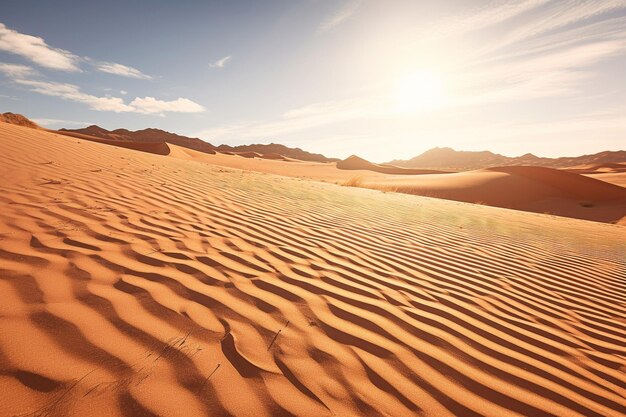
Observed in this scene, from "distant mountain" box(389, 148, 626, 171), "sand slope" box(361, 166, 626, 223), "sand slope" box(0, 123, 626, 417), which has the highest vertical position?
"distant mountain" box(389, 148, 626, 171)

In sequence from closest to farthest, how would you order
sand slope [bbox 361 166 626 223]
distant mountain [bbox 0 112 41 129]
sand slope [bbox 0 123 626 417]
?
sand slope [bbox 0 123 626 417] → sand slope [bbox 361 166 626 223] → distant mountain [bbox 0 112 41 129]

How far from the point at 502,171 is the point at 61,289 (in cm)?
2409

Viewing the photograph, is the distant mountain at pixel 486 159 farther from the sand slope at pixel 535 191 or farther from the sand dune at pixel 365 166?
the sand slope at pixel 535 191

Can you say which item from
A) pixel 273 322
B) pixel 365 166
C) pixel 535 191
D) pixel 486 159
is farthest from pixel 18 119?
pixel 486 159

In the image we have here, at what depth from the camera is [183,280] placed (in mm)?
2346

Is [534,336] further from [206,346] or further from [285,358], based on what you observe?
Result: [206,346]

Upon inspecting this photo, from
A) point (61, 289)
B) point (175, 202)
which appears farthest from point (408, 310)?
point (175, 202)

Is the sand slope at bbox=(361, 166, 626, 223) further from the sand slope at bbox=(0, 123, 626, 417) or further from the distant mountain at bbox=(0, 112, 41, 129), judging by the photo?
the distant mountain at bbox=(0, 112, 41, 129)

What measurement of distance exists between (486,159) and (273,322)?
115 meters

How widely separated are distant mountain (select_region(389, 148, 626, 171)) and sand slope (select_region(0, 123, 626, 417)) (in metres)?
77.1

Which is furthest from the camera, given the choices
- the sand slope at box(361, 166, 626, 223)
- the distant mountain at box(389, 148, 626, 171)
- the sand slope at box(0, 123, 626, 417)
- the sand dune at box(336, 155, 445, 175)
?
the distant mountain at box(389, 148, 626, 171)

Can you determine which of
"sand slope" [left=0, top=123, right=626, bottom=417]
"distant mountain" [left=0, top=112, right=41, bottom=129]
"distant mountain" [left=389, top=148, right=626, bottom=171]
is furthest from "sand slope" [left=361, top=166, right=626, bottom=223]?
"distant mountain" [left=389, top=148, right=626, bottom=171]

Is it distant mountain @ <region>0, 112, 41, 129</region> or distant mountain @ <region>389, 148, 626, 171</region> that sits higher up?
distant mountain @ <region>389, 148, 626, 171</region>

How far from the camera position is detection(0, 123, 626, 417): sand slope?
1418 mm
